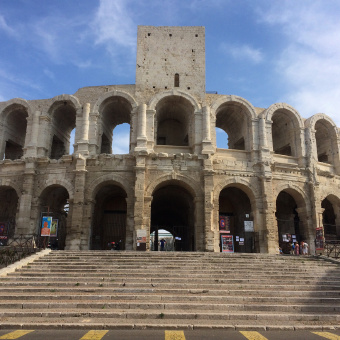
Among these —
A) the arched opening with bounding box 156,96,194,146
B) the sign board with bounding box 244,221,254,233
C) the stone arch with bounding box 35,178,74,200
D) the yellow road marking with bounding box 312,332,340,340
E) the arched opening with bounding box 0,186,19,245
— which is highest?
the arched opening with bounding box 156,96,194,146

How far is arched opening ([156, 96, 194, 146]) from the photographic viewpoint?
22203 millimetres

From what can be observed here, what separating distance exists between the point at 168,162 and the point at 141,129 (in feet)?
9.13

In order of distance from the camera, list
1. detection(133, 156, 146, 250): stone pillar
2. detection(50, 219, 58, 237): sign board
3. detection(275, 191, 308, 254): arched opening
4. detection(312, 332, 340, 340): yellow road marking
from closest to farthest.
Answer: detection(312, 332, 340, 340): yellow road marking → detection(50, 219, 58, 237): sign board → detection(133, 156, 146, 250): stone pillar → detection(275, 191, 308, 254): arched opening

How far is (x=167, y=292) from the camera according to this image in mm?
10578

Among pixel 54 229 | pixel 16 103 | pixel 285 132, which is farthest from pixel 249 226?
pixel 16 103

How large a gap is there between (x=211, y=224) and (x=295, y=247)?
5.72m

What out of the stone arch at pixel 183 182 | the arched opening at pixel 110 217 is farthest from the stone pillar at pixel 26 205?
the stone arch at pixel 183 182

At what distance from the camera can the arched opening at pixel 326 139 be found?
24191 mm

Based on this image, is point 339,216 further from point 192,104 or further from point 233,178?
point 192,104

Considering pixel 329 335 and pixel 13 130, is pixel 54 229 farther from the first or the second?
pixel 329 335

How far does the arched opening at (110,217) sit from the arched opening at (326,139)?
51.3 feet

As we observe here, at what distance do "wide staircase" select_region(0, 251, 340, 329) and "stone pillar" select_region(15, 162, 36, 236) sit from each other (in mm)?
5430

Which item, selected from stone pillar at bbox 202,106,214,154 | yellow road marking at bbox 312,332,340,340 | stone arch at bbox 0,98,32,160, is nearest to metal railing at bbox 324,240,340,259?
stone pillar at bbox 202,106,214,154

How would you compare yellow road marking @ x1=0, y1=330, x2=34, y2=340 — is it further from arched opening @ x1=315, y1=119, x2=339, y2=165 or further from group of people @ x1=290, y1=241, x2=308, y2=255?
arched opening @ x1=315, y1=119, x2=339, y2=165
